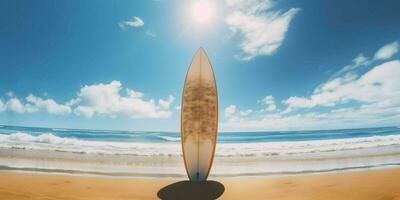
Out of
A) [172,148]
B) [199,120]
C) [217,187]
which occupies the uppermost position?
[199,120]

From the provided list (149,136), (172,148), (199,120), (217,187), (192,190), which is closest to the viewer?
(192,190)

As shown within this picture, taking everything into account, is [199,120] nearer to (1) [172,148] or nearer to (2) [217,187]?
(2) [217,187]

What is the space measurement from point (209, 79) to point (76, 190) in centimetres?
327

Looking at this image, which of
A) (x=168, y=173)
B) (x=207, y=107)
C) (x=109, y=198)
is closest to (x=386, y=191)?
(x=207, y=107)

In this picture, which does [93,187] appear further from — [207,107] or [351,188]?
[351,188]

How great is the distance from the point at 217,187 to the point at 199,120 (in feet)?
4.35

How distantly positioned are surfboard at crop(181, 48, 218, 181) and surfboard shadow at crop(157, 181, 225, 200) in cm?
28

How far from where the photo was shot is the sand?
3805mm

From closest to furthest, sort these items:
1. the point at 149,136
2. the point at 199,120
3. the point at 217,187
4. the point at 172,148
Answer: the point at 217,187
the point at 199,120
the point at 172,148
the point at 149,136

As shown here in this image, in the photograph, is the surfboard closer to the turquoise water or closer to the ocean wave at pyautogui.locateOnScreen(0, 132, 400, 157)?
the ocean wave at pyautogui.locateOnScreen(0, 132, 400, 157)

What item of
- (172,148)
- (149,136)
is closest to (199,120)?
(172,148)

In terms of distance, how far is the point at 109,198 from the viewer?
12.0 ft

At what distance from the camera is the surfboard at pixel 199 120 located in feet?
15.3

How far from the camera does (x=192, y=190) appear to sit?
13.0 ft
